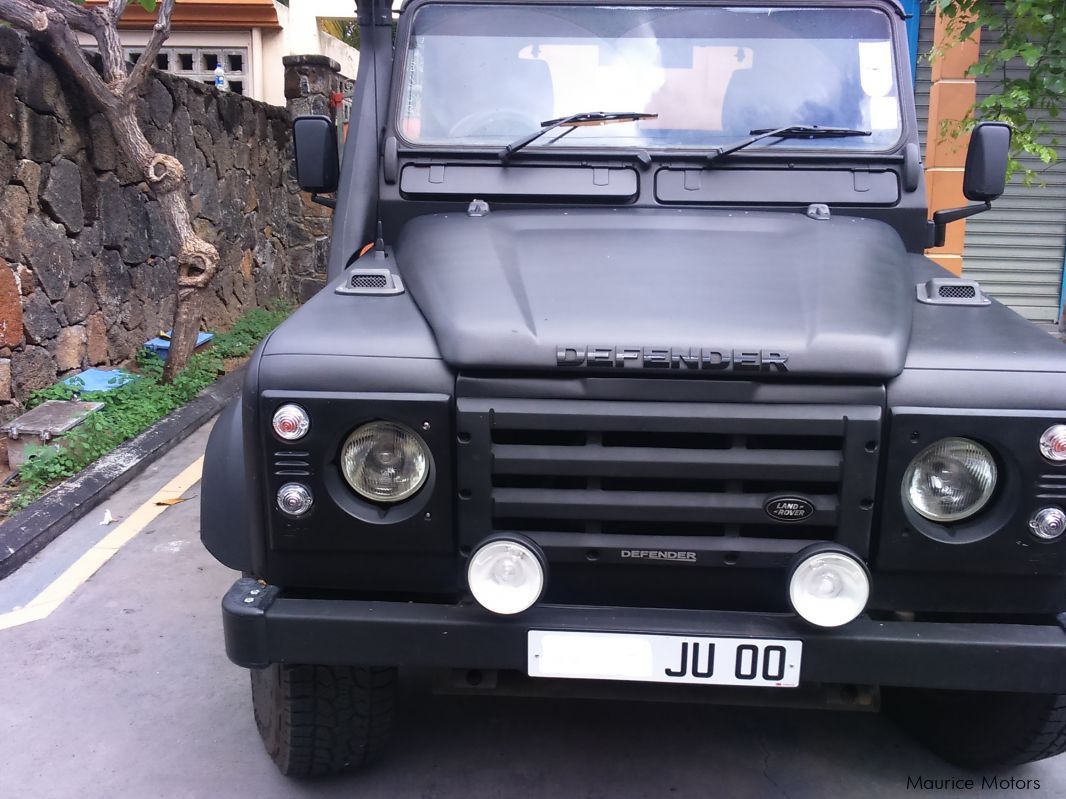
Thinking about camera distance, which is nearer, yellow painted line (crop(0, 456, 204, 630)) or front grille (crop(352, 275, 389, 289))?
front grille (crop(352, 275, 389, 289))

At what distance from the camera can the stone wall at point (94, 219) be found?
588cm

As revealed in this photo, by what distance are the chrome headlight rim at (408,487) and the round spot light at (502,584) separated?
0.22 metres

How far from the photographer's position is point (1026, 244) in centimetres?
980

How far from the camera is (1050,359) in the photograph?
234 cm

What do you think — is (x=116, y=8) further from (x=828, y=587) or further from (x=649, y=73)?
(x=828, y=587)

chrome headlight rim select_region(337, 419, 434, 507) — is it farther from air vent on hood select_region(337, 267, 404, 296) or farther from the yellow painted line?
the yellow painted line

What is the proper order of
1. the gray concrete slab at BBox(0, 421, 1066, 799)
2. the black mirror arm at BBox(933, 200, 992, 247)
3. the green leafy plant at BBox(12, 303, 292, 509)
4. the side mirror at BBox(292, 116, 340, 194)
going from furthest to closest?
the green leafy plant at BBox(12, 303, 292, 509) → the side mirror at BBox(292, 116, 340, 194) → the black mirror arm at BBox(933, 200, 992, 247) → the gray concrete slab at BBox(0, 421, 1066, 799)

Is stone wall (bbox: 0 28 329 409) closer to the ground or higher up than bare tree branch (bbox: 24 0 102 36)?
closer to the ground

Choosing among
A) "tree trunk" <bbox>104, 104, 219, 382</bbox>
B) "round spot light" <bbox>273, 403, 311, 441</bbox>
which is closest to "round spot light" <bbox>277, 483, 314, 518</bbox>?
"round spot light" <bbox>273, 403, 311, 441</bbox>

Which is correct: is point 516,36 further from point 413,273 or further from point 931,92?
point 931,92

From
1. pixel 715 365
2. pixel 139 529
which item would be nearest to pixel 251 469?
pixel 715 365

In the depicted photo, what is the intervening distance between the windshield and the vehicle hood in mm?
419

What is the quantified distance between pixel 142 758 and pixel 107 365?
475 cm

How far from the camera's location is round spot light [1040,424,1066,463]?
2238 mm
